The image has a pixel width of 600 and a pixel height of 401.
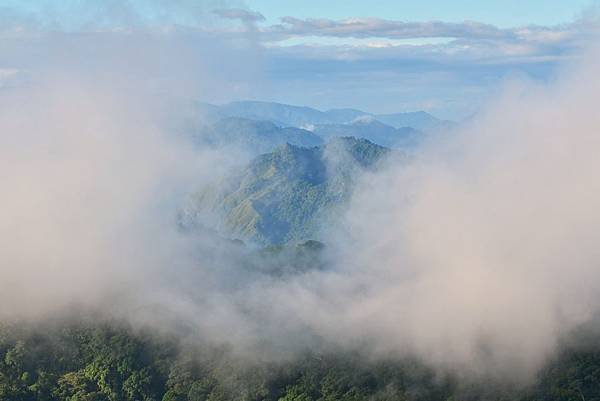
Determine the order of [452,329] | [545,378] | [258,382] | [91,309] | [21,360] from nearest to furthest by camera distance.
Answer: [545,378], [258,382], [21,360], [452,329], [91,309]

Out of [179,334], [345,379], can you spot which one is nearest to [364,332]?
[345,379]

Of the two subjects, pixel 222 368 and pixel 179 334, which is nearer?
pixel 222 368

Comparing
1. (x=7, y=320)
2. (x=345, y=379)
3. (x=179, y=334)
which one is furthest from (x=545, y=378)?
(x=7, y=320)

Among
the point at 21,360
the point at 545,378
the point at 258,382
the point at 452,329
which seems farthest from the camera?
the point at 452,329

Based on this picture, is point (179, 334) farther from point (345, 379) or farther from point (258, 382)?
point (345, 379)

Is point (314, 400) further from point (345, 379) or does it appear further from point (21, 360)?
point (21, 360)

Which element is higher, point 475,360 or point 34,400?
point 475,360
